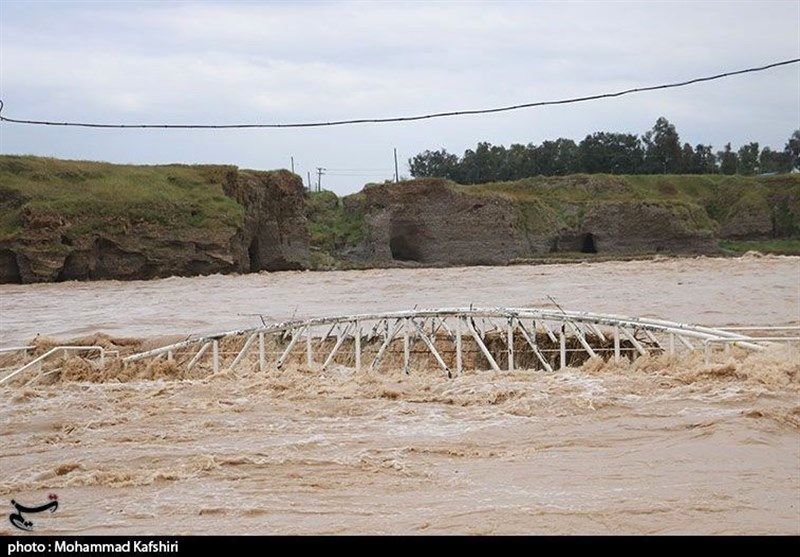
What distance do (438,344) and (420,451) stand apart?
339 inches

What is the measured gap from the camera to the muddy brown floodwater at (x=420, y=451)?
26.9ft

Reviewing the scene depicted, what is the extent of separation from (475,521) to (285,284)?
122ft

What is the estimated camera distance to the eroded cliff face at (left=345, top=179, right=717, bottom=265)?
65562mm

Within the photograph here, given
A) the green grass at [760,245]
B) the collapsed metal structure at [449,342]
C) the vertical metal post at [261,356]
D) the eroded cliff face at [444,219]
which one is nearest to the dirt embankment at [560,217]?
the eroded cliff face at [444,219]

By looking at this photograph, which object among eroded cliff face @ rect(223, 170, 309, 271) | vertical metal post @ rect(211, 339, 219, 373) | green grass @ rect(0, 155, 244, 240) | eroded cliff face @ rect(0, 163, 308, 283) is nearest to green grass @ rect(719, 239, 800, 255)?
eroded cliff face @ rect(223, 170, 309, 271)

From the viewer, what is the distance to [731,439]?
1030 cm

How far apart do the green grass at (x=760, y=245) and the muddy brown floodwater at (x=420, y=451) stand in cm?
5551

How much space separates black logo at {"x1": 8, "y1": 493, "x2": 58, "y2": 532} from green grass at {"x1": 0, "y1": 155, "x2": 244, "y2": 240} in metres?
38.4

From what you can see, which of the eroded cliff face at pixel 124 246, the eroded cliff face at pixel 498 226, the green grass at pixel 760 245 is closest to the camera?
the eroded cliff face at pixel 124 246

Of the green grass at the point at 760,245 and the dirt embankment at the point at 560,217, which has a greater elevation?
the dirt embankment at the point at 560,217

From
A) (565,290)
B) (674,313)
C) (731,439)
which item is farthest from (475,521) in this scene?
(565,290)

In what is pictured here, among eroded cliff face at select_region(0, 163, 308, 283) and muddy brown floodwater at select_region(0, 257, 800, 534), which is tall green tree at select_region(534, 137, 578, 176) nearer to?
eroded cliff face at select_region(0, 163, 308, 283)

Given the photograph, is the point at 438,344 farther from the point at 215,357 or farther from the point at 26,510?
the point at 26,510

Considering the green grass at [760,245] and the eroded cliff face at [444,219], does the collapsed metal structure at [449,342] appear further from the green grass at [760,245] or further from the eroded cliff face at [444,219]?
the green grass at [760,245]
